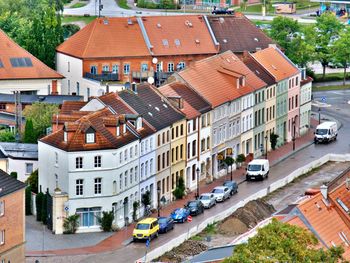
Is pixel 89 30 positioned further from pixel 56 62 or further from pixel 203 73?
pixel 203 73

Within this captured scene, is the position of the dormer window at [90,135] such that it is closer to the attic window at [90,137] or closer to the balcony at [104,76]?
the attic window at [90,137]

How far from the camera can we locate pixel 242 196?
141625mm

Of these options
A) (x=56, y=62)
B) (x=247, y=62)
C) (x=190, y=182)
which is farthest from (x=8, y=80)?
(x=190, y=182)

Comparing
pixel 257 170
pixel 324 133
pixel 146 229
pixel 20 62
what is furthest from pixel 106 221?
pixel 20 62

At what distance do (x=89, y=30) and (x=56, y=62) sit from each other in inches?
224

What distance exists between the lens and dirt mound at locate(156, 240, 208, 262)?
120312mm

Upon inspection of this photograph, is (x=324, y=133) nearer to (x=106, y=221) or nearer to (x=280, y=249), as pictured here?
(x=106, y=221)

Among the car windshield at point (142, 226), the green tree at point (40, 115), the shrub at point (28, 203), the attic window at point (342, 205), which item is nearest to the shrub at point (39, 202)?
the shrub at point (28, 203)

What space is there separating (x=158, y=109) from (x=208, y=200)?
387 inches

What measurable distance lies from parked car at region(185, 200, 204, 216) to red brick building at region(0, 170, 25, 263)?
19329 mm

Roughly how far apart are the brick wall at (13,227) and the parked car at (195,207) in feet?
63.4

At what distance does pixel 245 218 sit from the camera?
131 metres

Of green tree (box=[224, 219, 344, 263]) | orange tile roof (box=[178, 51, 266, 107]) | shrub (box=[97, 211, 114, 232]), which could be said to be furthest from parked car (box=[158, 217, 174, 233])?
green tree (box=[224, 219, 344, 263])

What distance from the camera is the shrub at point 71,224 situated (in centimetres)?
12862
